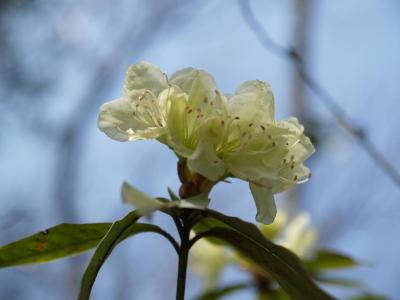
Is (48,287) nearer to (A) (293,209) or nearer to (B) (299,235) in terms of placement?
(A) (293,209)

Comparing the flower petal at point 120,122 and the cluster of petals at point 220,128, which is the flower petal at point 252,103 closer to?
the cluster of petals at point 220,128

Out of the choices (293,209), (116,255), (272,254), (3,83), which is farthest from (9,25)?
(272,254)

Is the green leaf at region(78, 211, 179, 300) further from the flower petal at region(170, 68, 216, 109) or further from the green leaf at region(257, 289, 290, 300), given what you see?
the green leaf at region(257, 289, 290, 300)

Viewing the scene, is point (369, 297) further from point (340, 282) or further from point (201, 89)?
point (201, 89)

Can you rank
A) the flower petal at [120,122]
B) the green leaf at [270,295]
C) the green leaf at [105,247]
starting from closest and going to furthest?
the green leaf at [105,247]
the flower petal at [120,122]
the green leaf at [270,295]

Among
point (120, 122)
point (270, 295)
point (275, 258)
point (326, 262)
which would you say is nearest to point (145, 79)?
point (120, 122)

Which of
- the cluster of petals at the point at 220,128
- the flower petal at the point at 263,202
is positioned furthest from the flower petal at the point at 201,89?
the flower petal at the point at 263,202
